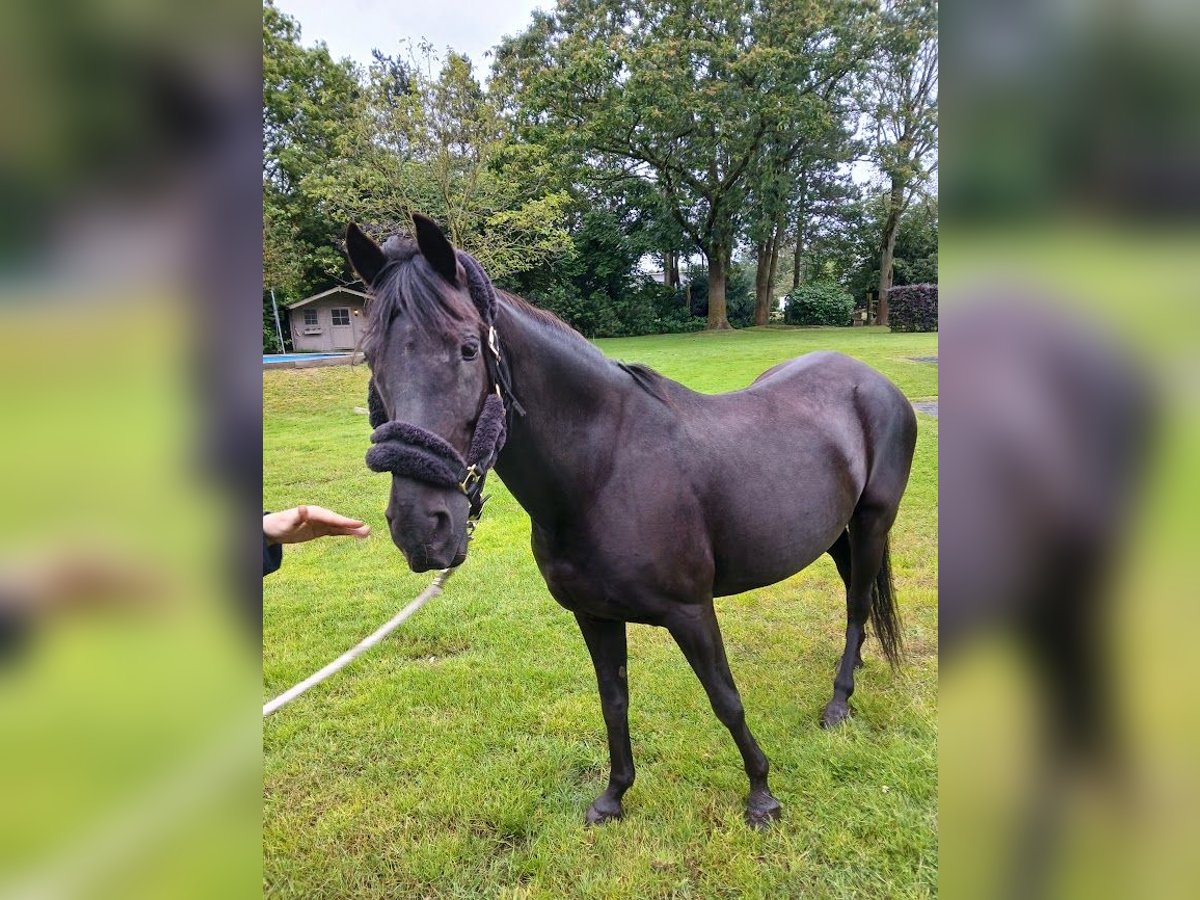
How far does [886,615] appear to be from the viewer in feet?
10.8

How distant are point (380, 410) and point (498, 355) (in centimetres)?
38

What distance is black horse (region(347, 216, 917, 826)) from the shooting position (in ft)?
4.95

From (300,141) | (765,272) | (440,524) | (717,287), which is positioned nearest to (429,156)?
(300,141)

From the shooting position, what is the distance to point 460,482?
1.50 m

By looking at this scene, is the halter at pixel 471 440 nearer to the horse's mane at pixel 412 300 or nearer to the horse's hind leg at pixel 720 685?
the horse's mane at pixel 412 300

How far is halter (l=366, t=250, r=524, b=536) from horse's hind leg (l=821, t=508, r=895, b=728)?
2112 mm

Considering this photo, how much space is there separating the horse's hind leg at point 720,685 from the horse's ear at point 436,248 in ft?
4.53

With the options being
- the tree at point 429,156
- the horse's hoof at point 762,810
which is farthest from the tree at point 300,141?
the horse's hoof at point 762,810

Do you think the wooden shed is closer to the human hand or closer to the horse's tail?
the horse's tail

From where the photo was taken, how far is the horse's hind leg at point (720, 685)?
220cm
